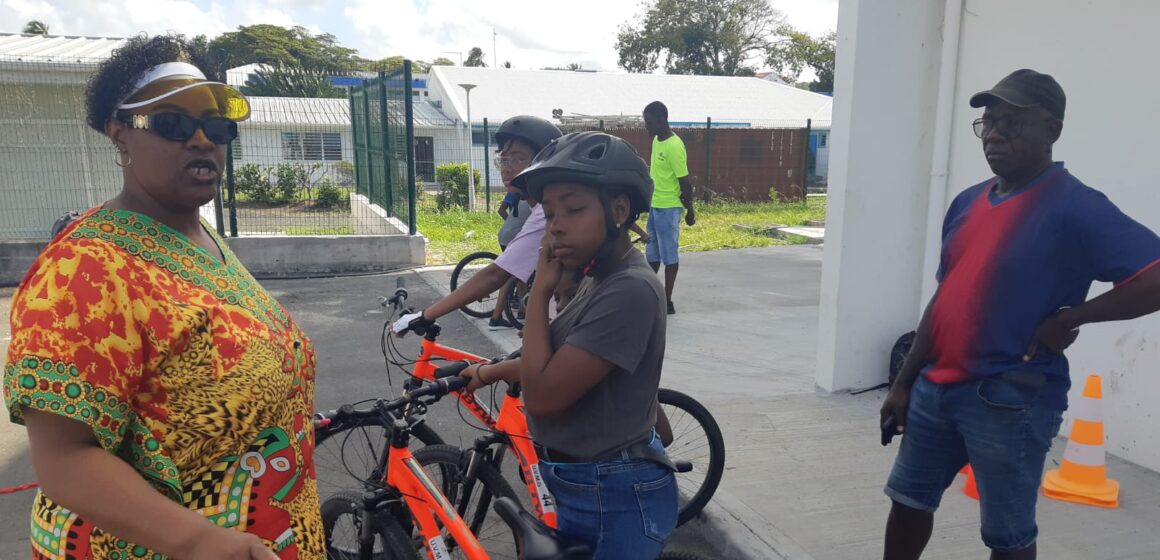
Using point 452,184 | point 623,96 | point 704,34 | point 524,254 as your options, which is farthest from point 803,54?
point 524,254

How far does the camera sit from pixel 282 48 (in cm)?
5784

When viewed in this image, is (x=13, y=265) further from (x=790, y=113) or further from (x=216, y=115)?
(x=790, y=113)

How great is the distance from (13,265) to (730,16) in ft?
164

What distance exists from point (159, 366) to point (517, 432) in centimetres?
201

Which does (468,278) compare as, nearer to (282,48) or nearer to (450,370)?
(450,370)

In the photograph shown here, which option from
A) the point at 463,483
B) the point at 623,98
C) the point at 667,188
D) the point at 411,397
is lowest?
the point at 463,483

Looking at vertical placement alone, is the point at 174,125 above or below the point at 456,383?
above

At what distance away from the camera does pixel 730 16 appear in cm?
5322

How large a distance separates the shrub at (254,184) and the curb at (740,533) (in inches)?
345

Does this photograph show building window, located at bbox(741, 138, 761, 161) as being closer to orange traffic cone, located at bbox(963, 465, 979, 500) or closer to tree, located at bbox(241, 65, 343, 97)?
orange traffic cone, located at bbox(963, 465, 979, 500)

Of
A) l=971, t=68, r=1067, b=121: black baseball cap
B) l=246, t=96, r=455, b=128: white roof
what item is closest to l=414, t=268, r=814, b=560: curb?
l=971, t=68, r=1067, b=121: black baseball cap

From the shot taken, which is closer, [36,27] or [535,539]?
[535,539]

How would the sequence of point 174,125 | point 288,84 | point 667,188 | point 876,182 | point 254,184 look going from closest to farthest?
1. point 174,125
2. point 876,182
3. point 667,188
4. point 254,184
5. point 288,84

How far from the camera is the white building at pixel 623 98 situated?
29422 millimetres
